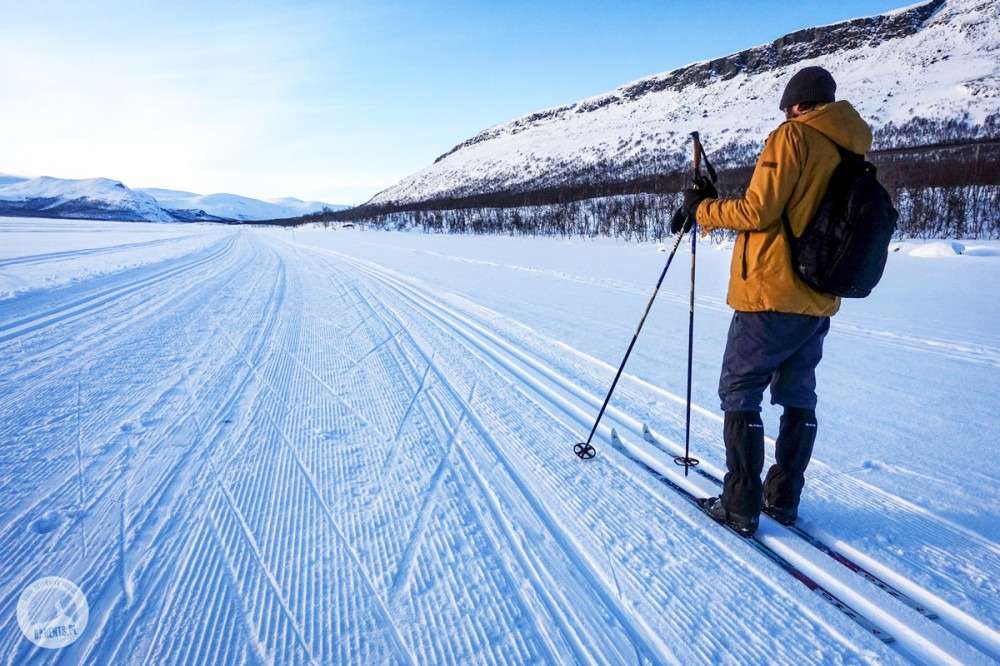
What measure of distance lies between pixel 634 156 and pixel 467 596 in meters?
65.8

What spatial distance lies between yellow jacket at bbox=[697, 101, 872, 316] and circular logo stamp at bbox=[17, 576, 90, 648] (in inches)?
113

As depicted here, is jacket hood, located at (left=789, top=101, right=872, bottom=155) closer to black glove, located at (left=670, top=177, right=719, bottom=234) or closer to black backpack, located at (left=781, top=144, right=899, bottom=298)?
black backpack, located at (left=781, top=144, right=899, bottom=298)

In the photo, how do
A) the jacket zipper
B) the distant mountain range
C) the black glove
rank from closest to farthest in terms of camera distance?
1. the jacket zipper
2. the black glove
3. the distant mountain range

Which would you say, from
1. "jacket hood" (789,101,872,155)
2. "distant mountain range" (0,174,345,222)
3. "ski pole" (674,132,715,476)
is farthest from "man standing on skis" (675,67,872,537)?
"distant mountain range" (0,174,345,222)

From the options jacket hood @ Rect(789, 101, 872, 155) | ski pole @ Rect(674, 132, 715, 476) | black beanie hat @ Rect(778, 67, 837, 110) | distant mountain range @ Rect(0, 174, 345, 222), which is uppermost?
distant mountain range @ Rect(0, 174, 345, 222)

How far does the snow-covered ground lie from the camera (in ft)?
5.40

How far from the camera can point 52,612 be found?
1.73 m

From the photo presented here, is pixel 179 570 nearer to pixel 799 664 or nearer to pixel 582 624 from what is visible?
pixel 582 624

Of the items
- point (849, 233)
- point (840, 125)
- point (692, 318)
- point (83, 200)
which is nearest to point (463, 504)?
point (692, 318)

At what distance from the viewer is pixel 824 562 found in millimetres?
1943

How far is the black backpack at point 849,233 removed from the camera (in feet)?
5.64

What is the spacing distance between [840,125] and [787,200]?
311 millimetres

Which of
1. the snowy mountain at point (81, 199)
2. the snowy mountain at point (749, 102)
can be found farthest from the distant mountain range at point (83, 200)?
the snowy mountain at point (749, 102)

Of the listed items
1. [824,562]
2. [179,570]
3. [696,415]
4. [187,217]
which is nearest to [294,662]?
[179,570]
